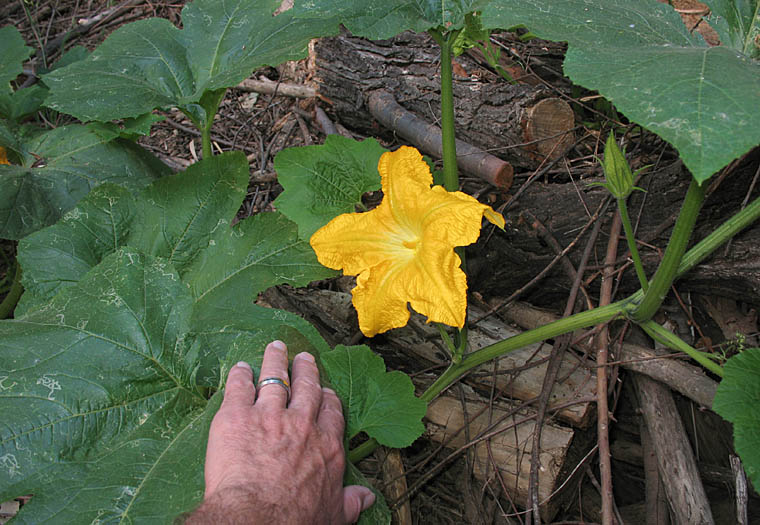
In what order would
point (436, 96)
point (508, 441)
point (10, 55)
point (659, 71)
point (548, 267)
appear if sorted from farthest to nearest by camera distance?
point (10, 55) → point (436, 96) → point (548, 267) → point (508, 441) → point (659, 71)

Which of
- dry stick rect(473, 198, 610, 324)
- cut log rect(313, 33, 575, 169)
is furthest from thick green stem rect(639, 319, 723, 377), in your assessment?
cut log rect(313, 33, 575, 169)

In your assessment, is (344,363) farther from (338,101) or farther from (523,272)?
(338,101)

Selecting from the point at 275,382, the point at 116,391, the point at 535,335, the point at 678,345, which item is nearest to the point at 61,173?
the point at 116,391

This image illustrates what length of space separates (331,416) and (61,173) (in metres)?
1.69

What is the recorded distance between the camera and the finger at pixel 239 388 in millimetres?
1573

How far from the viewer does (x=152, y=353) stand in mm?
1754

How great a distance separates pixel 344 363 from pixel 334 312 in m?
0.58

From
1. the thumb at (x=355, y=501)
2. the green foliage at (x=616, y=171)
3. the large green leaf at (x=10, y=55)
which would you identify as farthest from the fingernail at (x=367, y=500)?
the large green leaf at (x=10, y=55)

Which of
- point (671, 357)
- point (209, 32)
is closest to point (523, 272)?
point (671, 357)

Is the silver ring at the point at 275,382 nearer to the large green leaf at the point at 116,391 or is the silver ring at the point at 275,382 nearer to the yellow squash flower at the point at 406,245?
the large green leaf at the point at 116,391

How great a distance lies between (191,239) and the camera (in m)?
2.19

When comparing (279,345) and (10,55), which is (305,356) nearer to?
(279,345)

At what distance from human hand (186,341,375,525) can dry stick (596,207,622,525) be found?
750 millimetres

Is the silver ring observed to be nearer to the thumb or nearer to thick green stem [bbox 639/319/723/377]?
the thumb
